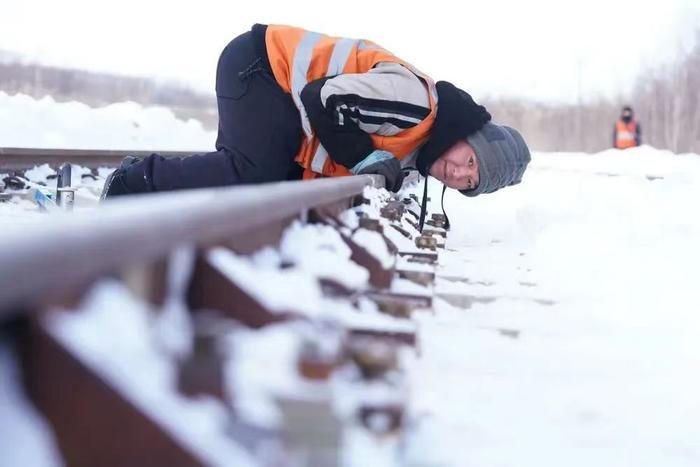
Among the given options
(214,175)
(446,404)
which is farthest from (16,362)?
(214,175)

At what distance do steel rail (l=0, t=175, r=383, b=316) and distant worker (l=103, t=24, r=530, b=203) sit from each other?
88.7 inches

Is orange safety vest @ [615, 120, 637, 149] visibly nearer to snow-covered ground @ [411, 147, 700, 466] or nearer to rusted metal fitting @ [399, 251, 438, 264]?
snow-covered ground @ [411, 147, 700, 466]

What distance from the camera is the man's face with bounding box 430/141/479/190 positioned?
372 centimetres

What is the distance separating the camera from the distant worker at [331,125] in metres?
3.36

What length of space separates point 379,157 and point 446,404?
2.14 metres

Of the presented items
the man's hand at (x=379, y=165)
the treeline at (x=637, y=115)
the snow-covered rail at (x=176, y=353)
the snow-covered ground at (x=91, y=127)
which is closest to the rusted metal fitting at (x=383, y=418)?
the snow-covered rail at (x=176, y=353)

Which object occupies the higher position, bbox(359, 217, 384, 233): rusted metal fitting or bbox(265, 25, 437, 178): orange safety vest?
bbox(265, 25, 437, 178): orange safety vest

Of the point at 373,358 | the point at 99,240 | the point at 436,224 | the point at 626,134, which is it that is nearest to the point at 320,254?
the point at 373,358

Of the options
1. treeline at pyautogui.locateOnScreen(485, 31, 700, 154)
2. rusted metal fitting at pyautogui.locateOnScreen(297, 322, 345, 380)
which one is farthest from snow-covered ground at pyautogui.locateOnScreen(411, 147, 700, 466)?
treeline at pyautogui.locateOnScreen(485, 31, 700, 154)

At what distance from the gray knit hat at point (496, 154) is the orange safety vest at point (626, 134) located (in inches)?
745

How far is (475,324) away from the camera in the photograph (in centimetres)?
212

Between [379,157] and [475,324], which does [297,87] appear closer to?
[379,157]

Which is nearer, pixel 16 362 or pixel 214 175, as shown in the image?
pixel 16 362

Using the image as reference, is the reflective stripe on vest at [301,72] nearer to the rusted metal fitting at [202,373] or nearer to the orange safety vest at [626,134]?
the rusted metal fitting at [202,373]
